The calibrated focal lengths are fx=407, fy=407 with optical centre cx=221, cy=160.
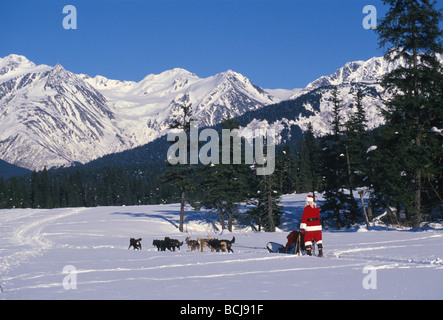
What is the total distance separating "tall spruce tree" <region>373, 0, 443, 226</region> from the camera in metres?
22.2

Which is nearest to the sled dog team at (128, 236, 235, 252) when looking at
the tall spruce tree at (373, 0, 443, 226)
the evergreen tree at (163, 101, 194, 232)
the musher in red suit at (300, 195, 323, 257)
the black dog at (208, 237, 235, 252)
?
the black dog at (208, 237, 235, 252)

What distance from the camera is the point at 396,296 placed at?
22.4ft

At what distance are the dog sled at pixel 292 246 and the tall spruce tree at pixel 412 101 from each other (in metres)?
9.68

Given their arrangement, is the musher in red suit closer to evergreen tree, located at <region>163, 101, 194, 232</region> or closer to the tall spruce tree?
the tall spruce tree

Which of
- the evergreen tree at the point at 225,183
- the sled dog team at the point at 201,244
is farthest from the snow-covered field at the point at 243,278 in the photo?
the evergreen tree at the point at 225,183

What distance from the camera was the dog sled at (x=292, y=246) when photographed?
14631 mm

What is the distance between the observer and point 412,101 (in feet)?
72.2

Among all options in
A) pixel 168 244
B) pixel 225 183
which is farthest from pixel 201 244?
pixel 225 183

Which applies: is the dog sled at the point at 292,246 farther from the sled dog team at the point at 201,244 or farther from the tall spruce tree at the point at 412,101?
the tall spruce tree at the point at 412,101

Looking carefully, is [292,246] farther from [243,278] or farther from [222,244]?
[243,278]

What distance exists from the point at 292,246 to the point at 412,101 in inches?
473
